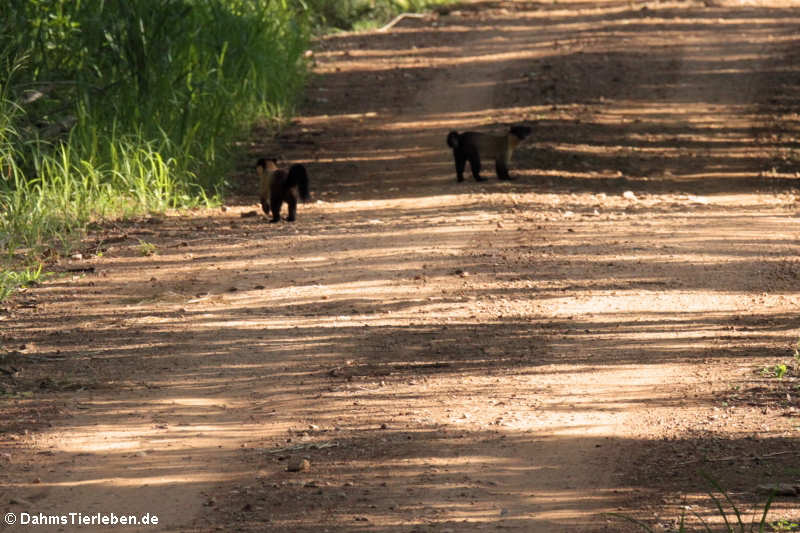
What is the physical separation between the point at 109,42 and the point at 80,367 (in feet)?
17.6

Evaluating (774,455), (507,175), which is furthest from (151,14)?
(774,455)

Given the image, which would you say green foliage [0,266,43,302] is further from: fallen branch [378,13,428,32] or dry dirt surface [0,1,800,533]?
fallen branch [378,13,428,32]

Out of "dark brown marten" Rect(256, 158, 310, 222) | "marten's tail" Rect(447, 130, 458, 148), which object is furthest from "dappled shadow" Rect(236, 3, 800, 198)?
"dark brown marten" Rect(256, 158, 310, 222)

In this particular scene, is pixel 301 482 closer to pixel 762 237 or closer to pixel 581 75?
pixel 762 237

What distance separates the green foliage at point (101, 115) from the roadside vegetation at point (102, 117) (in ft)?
0.04

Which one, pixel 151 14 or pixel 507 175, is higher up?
pixel 151 14

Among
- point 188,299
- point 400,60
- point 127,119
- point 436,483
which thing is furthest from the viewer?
point 400,60

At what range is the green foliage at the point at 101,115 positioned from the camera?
937 cm

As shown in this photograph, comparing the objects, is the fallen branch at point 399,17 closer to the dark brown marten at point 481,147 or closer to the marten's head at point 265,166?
the dark brown marten at point 481,147

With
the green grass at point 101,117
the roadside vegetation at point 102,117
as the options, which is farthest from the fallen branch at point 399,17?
the green grass at point 101,117

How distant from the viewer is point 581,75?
16078 mm

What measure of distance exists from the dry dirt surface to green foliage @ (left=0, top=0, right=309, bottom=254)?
1.43ft

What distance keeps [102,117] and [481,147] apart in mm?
3370

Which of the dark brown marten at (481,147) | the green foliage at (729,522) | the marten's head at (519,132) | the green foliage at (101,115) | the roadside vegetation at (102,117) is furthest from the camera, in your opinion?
the marten's head at (519,132)
